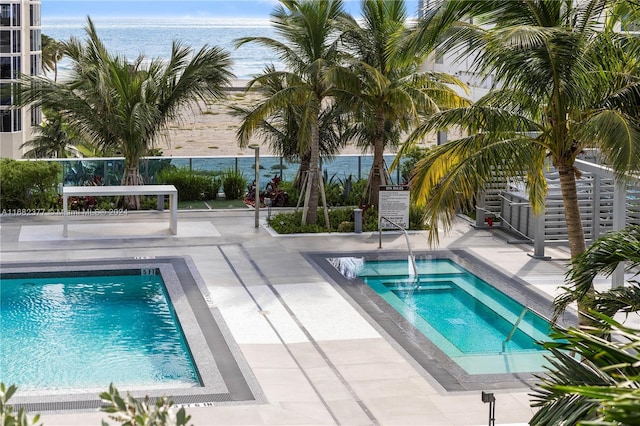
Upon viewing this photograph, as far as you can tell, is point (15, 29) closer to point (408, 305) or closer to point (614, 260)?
point (408, 305)

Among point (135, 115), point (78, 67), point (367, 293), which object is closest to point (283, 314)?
point (367, 293)

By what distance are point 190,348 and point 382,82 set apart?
8.36 m

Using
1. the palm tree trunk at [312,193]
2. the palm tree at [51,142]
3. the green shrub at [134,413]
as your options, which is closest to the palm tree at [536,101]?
the green shrub at [134,413]

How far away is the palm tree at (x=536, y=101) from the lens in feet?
32.5

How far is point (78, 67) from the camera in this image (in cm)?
2184

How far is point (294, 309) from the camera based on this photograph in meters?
15.1

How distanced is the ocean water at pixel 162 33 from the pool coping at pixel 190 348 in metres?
118

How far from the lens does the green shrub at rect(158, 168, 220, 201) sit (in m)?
23.9

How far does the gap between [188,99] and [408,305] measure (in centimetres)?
936

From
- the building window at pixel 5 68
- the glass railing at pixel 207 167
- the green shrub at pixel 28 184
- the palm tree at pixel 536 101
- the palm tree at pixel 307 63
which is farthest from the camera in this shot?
the building window at pixel 5 68

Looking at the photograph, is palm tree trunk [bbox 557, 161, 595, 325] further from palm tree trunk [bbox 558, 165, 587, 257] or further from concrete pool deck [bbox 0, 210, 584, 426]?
concrete pool deck [bbox 0, 210, 584, 426]

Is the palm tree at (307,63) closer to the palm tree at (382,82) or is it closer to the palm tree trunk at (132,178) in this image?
the palm tree at (382,82)

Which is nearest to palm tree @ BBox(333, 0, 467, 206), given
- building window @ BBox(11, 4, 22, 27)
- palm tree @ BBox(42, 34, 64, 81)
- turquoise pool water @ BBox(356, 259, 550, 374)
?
turquoise pool water @ BBox(356, 259, 550, 374)

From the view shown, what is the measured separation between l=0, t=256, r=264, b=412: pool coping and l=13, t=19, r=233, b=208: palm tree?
4.70m
